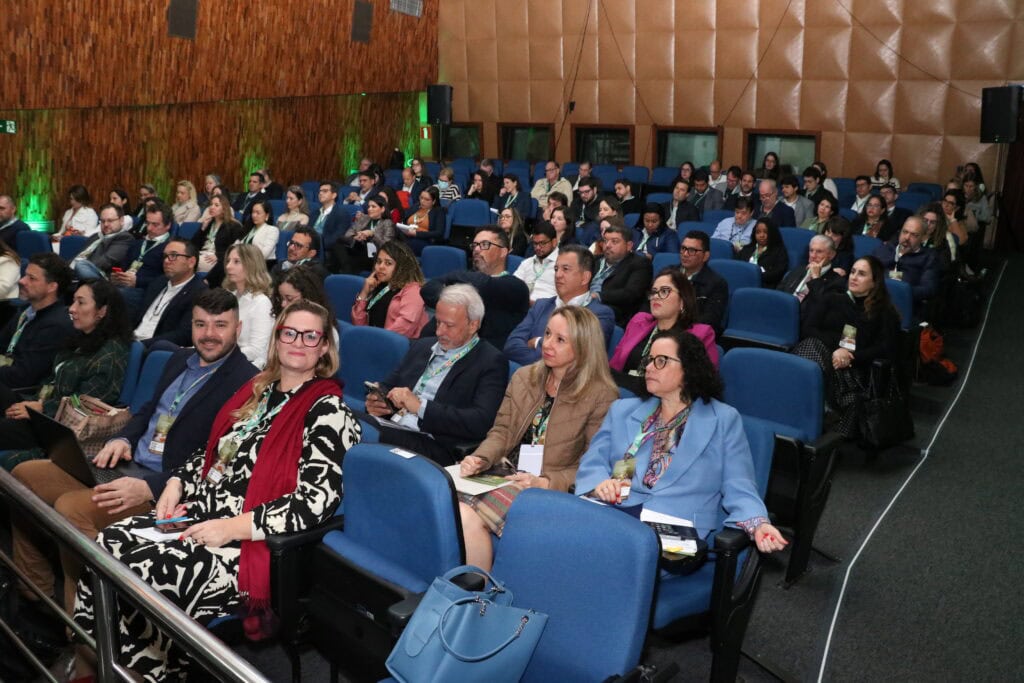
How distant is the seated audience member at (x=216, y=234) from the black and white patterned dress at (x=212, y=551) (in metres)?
→ 4.68

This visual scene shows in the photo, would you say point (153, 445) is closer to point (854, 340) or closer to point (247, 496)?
point (247, 496)

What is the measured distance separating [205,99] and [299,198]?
3.98 metres

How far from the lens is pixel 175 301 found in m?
5.18

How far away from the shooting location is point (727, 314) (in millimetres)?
5617

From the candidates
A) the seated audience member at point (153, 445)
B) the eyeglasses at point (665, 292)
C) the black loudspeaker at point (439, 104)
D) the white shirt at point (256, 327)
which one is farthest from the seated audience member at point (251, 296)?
the black loudspeaker at point (439, 104)

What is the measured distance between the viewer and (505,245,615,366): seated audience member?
4578 millimetres

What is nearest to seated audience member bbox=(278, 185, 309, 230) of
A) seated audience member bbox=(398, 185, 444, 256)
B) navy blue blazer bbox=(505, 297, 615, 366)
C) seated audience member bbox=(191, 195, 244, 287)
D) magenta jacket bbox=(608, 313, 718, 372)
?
seated audience member bbox=(191, 195, 244, 287)

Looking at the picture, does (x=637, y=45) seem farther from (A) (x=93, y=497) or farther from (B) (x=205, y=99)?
(A) (x=93, y=497)

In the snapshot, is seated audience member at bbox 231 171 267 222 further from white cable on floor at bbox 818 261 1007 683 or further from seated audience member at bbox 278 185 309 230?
white cable on floor at bbox 818 261 1007 683

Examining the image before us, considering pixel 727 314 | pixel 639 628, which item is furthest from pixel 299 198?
pixel 639 628

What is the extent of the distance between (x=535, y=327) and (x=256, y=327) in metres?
1.45

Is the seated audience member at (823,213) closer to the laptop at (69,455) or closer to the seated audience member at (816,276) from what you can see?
the seated audience member at (816,276)

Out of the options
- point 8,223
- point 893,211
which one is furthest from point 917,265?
point 8,223

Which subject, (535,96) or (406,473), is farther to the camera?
(535,96)
